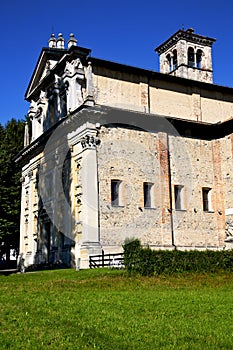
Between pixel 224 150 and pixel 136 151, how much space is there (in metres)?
6.87

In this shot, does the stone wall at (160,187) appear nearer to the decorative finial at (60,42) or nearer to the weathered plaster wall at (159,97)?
the weathered plaster wall at (159,97)

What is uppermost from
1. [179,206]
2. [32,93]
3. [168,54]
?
[168,54]

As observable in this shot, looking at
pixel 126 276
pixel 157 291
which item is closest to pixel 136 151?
pixel 126 276

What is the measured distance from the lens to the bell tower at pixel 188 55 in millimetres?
37031

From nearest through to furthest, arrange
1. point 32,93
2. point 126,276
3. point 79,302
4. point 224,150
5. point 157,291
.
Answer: point 79,302, point 157,291, point 126,276, point 224,150, point 32,93

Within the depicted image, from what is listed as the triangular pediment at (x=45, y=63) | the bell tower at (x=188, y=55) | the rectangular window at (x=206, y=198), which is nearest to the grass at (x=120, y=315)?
the rectangular window at (x=206, y=198)

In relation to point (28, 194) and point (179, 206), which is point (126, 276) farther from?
point (28, 194)

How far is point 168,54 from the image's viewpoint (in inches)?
1549

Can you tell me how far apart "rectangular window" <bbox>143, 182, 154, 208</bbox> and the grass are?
11519 mm

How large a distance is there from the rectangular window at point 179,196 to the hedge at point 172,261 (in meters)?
10.5

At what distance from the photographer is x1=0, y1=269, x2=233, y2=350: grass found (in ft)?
23.1

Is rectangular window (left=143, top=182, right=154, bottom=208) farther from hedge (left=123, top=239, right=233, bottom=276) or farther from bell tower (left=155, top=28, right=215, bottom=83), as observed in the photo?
bell tower (left=155, top=28, right=215, bottom=83)

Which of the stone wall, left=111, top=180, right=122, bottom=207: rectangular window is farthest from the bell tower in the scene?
left=111, top=180, right=122, bottom=207: rectangular window

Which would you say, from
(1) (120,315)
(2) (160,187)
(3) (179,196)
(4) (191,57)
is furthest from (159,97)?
(1) (120,315)
